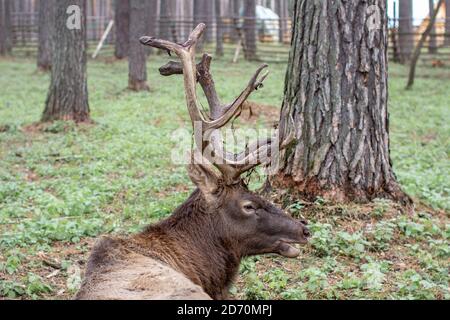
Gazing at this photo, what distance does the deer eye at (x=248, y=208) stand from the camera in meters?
5.23

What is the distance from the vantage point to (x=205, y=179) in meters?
5.16

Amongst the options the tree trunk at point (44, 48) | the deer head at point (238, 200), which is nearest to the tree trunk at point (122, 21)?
the tree trunk at point (44, 48)

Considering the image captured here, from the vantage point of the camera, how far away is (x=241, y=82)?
22500 millimetres

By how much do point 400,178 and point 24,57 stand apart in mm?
27617

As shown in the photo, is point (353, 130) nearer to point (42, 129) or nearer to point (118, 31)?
point (42, 129)

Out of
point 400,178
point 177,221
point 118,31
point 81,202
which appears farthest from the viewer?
point 118,31

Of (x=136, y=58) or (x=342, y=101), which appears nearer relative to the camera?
(x=342, y=101)

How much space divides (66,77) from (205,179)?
9418 millimetres

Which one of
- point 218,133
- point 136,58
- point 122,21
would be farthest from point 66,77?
point 122,21

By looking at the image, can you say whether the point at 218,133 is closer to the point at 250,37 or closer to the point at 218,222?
the point at 218,222

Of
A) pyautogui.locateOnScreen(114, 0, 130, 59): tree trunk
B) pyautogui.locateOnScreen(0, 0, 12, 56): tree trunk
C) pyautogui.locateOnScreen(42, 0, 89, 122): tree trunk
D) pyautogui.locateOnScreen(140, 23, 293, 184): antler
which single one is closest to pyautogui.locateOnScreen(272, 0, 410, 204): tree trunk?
pyautogui.locateOnScreen(140, 23, 293, 184): antler

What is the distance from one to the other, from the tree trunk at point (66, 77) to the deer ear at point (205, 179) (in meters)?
9.18

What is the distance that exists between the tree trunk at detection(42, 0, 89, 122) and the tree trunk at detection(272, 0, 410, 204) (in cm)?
768
